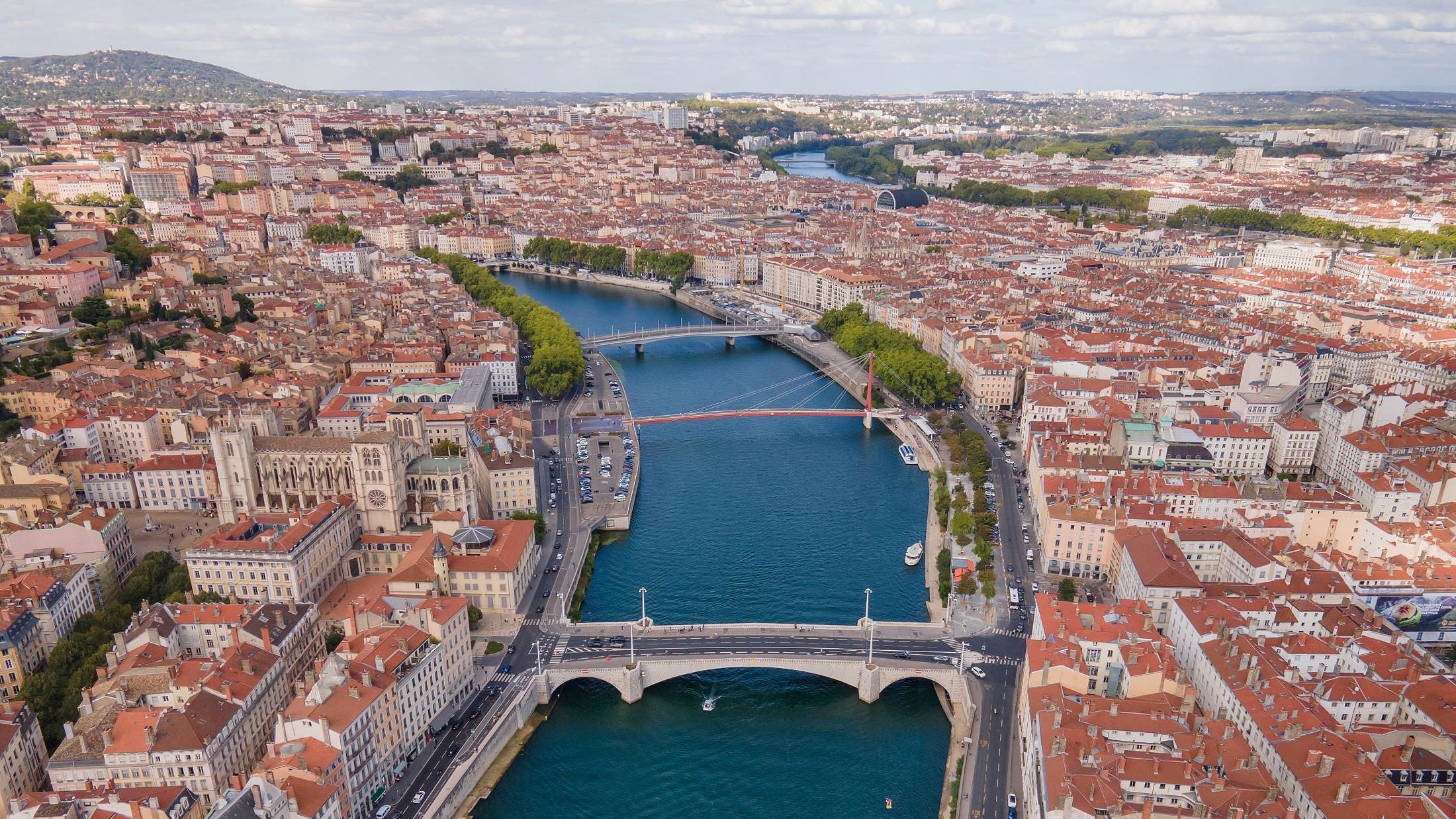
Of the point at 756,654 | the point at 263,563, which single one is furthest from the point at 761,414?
the point at 263,563

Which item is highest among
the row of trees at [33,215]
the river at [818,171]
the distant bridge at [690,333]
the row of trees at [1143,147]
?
the row of trees at [1143,147]

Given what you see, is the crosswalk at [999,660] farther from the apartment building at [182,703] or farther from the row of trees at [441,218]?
the row of trees at [441,218]

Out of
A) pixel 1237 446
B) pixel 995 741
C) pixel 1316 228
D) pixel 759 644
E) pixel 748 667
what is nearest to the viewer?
pixel 995 741

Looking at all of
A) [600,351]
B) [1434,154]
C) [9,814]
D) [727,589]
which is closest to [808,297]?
[600,351]

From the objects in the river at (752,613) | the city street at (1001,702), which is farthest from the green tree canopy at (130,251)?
the city street at (1001,702)

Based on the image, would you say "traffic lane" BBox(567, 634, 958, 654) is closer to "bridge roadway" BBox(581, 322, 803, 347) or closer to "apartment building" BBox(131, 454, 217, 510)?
"apartment building" BBox(131, 454, 217, 510)

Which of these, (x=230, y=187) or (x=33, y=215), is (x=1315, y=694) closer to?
(x=33, y=215)
